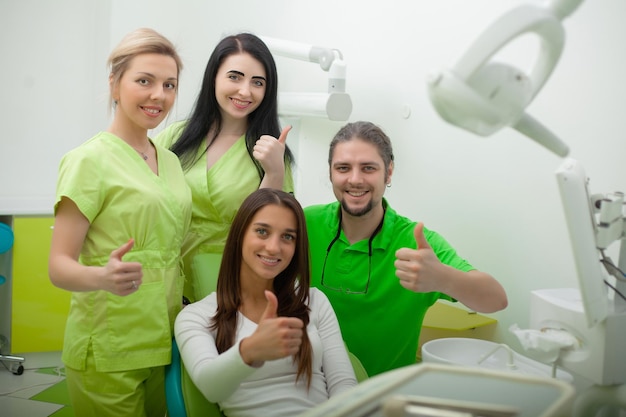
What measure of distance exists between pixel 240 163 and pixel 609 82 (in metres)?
1.09

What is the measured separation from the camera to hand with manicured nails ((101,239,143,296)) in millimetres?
1290

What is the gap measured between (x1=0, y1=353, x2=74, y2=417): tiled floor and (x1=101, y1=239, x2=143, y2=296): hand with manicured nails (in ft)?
5.47

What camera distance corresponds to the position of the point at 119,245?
4.83 ft

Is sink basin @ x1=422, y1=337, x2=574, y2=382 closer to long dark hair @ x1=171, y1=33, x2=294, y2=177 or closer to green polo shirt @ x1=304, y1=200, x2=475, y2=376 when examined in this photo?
green polo shirt @ x1=304, y1=200, x2=475, y2=376

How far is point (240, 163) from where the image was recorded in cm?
192

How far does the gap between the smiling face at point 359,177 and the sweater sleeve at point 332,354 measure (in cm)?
32

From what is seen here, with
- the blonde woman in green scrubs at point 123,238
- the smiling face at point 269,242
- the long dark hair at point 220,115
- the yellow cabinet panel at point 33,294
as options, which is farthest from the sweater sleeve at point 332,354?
the yellow cabinet panel at point 33,294

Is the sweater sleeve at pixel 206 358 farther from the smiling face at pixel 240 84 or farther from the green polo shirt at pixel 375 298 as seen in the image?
the smiling face at pixel 240 84

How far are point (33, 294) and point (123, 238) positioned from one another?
2.08m

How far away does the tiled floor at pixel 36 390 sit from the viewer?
108 inches

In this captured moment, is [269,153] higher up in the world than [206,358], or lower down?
higher up

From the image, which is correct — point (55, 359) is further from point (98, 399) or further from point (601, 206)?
point (601, 206)

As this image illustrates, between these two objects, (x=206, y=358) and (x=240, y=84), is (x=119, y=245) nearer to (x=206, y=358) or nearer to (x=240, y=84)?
(x=206, y=358)

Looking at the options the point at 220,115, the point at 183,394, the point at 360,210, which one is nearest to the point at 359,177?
the point at 360,210
